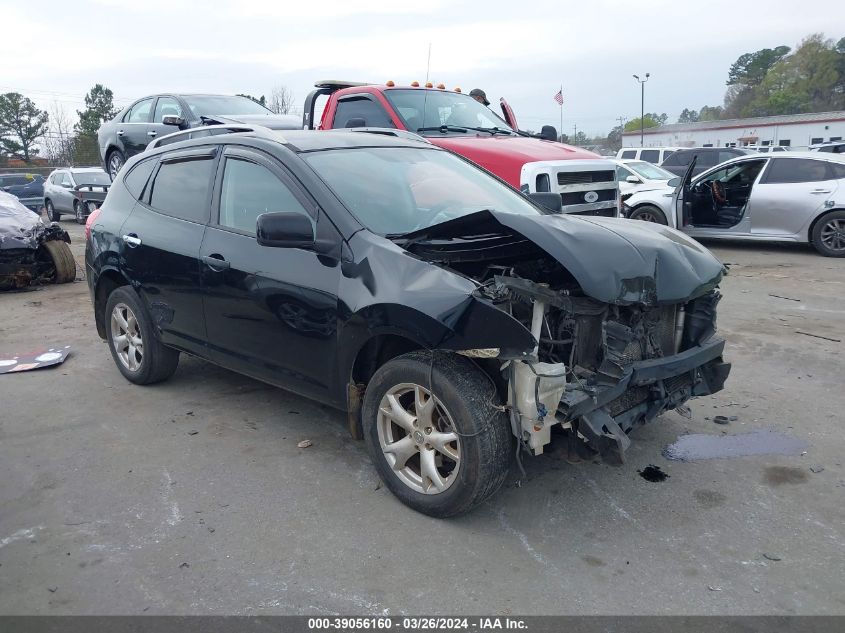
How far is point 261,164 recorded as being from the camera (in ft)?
14.3

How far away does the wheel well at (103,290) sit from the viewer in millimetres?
5547

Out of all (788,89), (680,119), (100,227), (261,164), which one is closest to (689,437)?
(261,164)

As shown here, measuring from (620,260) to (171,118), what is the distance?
30.5 ft

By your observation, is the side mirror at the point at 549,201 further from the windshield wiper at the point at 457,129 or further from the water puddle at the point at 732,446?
the windshield wiper at the point at 457,129

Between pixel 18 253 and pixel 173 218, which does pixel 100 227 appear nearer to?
pixel 173 218

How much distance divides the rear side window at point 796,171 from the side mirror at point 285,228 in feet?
32.7

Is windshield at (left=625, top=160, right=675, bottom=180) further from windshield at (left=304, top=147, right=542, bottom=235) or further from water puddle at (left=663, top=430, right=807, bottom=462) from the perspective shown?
water puddle at (left=663, top=430, right=807, bottom=462)

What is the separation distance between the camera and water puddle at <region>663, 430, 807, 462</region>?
419cm

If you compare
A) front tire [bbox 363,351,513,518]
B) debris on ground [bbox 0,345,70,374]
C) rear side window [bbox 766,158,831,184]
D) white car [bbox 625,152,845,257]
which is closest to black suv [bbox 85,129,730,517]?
front tire [bbox 363,351,513,518]

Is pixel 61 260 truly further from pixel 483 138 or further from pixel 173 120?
pixel 483 138

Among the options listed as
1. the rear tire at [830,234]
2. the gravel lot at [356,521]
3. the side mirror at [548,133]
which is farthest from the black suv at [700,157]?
the gravel lot at [356,521]

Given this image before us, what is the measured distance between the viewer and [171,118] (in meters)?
10.9

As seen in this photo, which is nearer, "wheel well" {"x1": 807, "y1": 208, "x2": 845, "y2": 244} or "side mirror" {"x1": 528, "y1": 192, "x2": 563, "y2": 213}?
"side mirror" {"x1": 528, "y1": 192, "x2": 563, "y2": 213}

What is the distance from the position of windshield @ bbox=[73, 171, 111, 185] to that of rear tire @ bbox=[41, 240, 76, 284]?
34.2 feet
